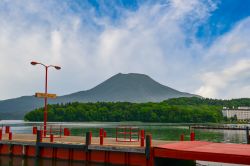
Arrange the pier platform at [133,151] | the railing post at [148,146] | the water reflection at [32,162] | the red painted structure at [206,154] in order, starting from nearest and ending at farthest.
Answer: the red painted structure at [206,154] < the pier platform at [133,151] < the railing post at [148,146] < the water reflection at [32,162]

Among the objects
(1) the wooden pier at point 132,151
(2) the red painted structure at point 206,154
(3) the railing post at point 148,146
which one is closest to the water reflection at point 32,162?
(1) the wooden pier at point 132,151

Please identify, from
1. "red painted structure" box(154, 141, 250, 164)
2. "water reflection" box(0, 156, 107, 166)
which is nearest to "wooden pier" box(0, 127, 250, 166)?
"red painted structure" box(154, 141, 250, 164)

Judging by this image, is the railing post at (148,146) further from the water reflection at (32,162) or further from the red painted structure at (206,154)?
the water reflection at (32,162)

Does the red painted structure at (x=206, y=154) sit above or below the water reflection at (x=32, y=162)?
above

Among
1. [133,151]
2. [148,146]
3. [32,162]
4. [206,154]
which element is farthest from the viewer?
[32,162]

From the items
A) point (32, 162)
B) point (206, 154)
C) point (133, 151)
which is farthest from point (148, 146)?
point (32, 162)

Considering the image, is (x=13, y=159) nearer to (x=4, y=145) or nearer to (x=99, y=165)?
(x=4, y=145)

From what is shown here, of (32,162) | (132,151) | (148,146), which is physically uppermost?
(148,146)

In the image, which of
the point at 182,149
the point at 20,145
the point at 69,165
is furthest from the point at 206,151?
the point at 20,145

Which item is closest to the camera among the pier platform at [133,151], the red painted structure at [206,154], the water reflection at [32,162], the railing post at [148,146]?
the red painted structure at [206,154]

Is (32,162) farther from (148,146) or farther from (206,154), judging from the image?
(206,154)

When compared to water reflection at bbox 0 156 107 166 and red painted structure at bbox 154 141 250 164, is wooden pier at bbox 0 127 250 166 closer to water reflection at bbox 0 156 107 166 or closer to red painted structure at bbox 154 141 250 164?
red painted structure at bbox 154 141 250 164

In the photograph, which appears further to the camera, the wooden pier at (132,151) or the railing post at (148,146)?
the railing post at (148,146)

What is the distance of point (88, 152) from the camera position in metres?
23.7
